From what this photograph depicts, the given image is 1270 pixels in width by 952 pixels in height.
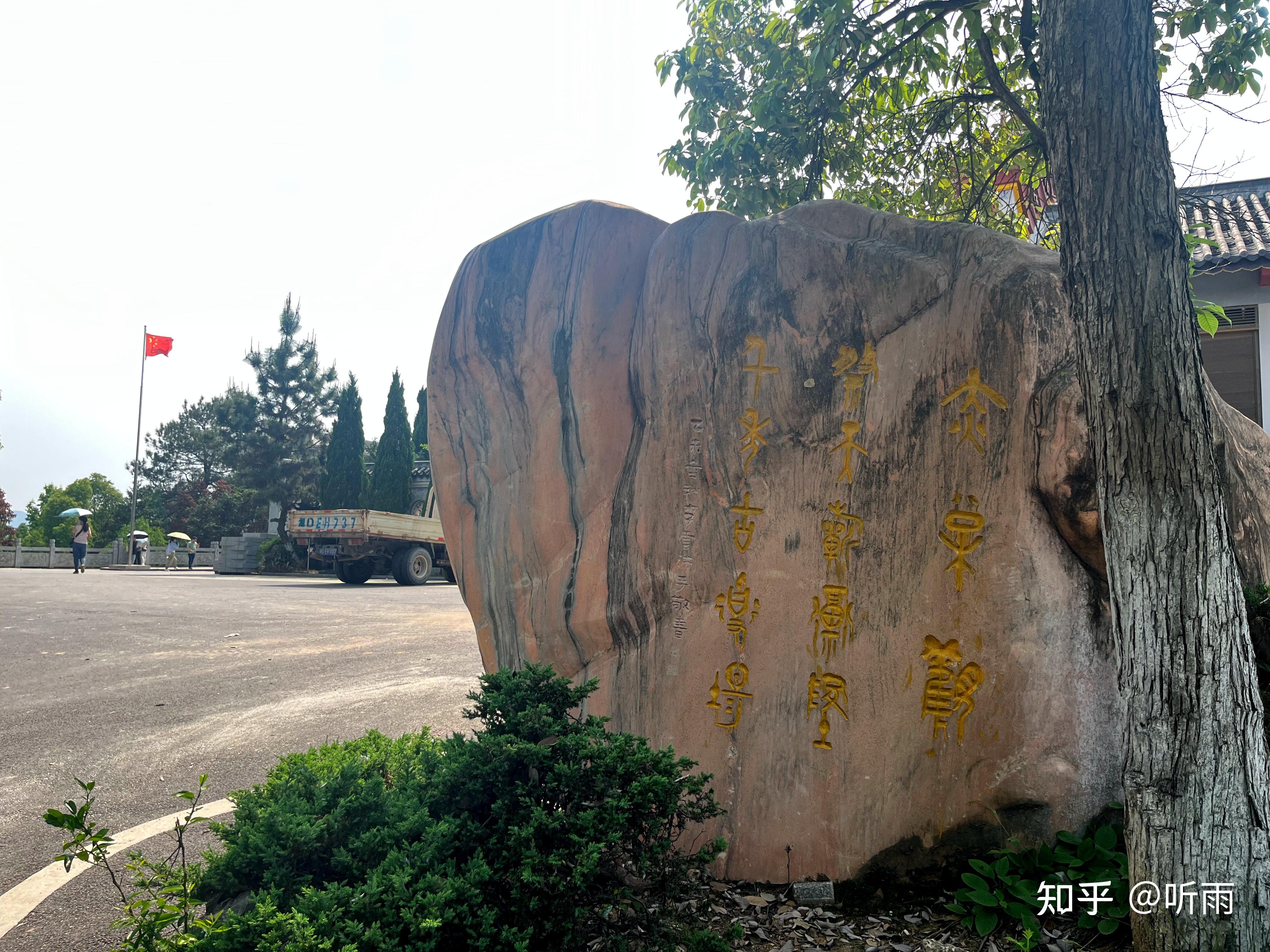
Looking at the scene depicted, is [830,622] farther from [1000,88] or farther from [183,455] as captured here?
[183,455]

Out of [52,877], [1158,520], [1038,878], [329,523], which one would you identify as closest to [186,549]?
[329,523]

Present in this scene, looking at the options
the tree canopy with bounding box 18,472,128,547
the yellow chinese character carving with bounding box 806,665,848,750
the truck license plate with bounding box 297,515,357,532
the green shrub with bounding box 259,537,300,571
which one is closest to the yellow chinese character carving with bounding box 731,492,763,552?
the yellow chinese character carving with bounding box 806,665,848,750

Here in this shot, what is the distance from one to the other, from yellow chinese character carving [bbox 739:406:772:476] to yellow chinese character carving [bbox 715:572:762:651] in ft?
1.60

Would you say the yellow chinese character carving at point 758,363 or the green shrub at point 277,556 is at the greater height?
the yellow chinese character carving at point 758,363

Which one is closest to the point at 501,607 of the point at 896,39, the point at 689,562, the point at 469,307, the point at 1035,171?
the point at 689,562

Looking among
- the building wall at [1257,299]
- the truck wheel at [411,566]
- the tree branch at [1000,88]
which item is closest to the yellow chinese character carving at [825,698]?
the tree branch at [1000,88]

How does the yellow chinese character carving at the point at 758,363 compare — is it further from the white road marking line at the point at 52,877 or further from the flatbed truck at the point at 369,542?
the flatbed truck at the point at 369,542

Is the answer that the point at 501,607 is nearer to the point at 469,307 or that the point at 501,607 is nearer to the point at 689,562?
the point at 689,562

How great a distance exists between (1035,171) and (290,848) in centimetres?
560

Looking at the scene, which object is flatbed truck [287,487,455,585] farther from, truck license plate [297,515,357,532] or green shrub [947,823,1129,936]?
green shrub [947,823,1129,936]

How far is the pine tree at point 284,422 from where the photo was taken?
30.3 metres

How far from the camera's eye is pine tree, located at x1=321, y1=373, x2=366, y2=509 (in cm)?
2698

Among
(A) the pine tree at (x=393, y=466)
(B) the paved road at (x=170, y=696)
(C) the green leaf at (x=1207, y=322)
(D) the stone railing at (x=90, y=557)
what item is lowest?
(B) the paved road at (x=170, y=696)

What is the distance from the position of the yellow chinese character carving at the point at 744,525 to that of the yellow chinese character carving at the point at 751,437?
0.14 m
